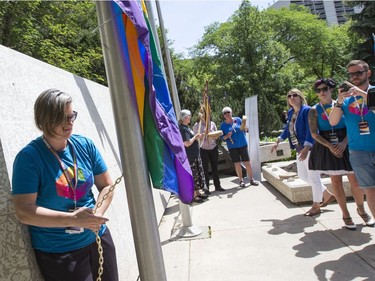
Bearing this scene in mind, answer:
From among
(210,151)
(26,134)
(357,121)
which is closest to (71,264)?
(26,134)

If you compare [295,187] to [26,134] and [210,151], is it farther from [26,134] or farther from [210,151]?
[26,134]

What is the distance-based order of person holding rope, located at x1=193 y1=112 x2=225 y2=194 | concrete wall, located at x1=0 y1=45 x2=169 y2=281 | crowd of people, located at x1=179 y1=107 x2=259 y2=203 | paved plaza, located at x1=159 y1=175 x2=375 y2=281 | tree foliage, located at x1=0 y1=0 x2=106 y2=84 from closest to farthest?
concrete wall, located at x1=0 y1=45 x2=169 y2=281 → paved plaza, located at x1=159 y1=175 x2=375 y2=281 → crowd of people, located at x1=179 y1=107 x2=259 y2=203 → person holding rope, located at x1=193 y1=112 x2=225 y2=194 → tree foliage, located at x1=0 y1=0 x2=106 y2=84

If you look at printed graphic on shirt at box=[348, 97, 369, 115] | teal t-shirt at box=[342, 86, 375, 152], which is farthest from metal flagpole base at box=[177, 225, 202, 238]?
printed graphic on shirt at box=[348, 97, 369, 115]

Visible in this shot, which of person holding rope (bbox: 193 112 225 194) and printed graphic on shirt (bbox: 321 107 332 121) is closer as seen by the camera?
printed graphic on shirt (bbox: 321 107 332 121)

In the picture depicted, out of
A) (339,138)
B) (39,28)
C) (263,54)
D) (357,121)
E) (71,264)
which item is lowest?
(71,264)

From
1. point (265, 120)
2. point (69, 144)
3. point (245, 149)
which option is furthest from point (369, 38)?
point (69, 144)

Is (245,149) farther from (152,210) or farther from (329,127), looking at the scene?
(152,210)

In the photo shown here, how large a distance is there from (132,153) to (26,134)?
104 centimetres

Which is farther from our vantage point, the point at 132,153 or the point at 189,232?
the point at 189,232

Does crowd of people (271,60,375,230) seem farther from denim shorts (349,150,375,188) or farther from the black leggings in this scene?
the black leggings

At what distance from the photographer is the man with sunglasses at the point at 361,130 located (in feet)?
12.3

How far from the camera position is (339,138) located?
181 inches

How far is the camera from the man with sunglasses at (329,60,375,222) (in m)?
3.75

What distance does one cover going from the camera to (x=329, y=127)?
4.65 meters
